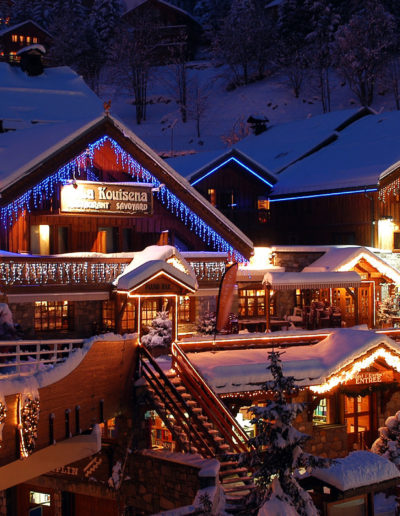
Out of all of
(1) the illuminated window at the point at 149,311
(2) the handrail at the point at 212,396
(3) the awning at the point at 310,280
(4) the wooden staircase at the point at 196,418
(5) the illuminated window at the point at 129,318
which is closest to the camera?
(4) the wooden staircase at the point at 196,418

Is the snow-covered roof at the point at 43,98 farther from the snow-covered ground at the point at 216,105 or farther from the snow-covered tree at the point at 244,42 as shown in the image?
the snow-covered tree at the point at 244,42

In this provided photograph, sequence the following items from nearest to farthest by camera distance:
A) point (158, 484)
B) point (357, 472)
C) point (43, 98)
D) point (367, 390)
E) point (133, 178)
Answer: point (357, 472) → point (158, 484) → point (367, 390) → point (133, 178) → point (43, 98)

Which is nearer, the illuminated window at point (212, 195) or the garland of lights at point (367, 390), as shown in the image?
the garland of lights at point (367, 390)

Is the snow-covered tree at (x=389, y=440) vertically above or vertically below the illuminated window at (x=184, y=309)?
below

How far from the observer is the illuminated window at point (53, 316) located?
27188 mm

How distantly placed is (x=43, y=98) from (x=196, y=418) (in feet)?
80.8

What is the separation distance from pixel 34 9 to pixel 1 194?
78.4 m

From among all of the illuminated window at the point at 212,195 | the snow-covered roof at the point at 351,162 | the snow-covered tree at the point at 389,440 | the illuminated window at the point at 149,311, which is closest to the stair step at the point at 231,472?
the snow-covered tree at the point at 389,440

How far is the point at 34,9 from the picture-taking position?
98188 mm

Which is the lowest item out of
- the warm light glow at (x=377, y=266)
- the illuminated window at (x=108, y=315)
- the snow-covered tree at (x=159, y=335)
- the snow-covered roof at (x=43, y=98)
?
the snow-covered tree at (x=159, y=335)

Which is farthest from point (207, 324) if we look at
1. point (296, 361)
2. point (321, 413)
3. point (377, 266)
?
point (377, 266)

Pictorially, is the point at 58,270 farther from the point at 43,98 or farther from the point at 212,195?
the point at 43,98

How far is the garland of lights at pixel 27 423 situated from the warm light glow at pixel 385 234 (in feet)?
77.4

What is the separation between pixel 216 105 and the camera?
79.8 metres
